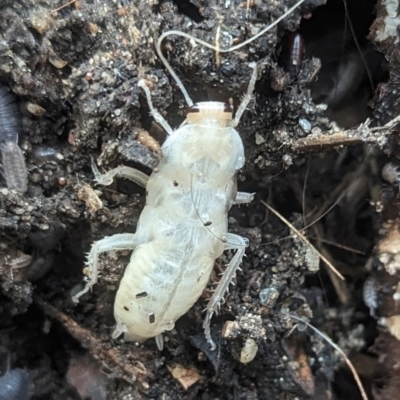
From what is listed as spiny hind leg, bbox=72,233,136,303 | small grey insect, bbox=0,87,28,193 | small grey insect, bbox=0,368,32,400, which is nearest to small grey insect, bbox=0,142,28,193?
small grey insect, bbox=0,87,28,193

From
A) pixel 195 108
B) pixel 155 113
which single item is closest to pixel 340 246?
pixel 195 108

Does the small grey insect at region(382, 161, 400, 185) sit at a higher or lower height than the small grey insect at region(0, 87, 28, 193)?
lower

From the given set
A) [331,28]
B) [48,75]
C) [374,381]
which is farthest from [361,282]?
[48,75]

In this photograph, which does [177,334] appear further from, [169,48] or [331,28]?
[331,28]

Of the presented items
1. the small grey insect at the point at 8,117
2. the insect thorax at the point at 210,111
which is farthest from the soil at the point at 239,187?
the insect thorax at the point at 210,111

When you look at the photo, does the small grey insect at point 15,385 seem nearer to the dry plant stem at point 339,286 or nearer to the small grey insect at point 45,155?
the small grey insect at point 45,155

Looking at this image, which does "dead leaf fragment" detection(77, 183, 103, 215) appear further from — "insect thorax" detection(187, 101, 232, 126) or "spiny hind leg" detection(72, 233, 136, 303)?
"insect thorax" detection(187, 101, 232, 126)
